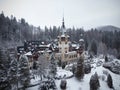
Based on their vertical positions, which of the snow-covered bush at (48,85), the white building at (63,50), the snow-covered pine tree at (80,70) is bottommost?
the snow-covered bush at (48,85)

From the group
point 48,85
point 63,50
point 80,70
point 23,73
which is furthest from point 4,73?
point 63,50

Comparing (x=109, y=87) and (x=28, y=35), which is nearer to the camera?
(x=109, y=87)

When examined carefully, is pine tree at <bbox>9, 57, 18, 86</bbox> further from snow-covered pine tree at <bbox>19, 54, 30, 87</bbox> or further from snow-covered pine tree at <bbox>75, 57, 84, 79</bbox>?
snow-covered pine tree at <bbox>75, 57, 84, 79</bbox>

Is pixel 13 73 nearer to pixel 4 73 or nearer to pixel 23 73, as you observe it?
pixel 4 73

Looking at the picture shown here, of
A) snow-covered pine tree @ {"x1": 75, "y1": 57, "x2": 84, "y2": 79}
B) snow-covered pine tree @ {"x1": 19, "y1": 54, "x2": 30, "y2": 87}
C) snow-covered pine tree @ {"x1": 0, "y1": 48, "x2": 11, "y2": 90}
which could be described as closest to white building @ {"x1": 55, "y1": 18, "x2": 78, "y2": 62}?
snow-covered pine tree @ {"x1": 75, "y1": 57, "x2": 84, "y2": 79}

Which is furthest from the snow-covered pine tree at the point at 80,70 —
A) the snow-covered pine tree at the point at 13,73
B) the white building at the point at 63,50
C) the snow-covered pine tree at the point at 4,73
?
the snow-covered pine tree at the point at 4,73

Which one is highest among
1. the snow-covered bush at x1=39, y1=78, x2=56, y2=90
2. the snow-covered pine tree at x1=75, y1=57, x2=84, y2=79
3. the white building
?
the white building

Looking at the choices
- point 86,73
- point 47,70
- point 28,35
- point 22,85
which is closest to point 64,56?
point 86,73

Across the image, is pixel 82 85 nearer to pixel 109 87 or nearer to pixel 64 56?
pixel 109 87

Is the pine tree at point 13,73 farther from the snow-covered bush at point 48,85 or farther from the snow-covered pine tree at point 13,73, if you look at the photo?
the snow-covered bush at point 48,85

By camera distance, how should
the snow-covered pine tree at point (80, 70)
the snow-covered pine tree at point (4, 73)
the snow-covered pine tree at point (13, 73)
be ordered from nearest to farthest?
1. the snow-covered pine tree at point (4, 73)
2. the snow-covered pine tree at point (13, 73)
3. the snow-covered pine tree at point (80, 70)

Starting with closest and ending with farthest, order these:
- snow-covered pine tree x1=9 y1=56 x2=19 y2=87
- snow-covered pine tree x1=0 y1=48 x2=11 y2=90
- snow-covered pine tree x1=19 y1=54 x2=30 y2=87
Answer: snow-covered pine tree x1=0 y1=48 x2=11 y2=90 < snow-covered pine tree x1=9 y1=56 x2=19 y2=87 < snow-covered pine tree x1=19 y1=54 x2=30 y2=87
